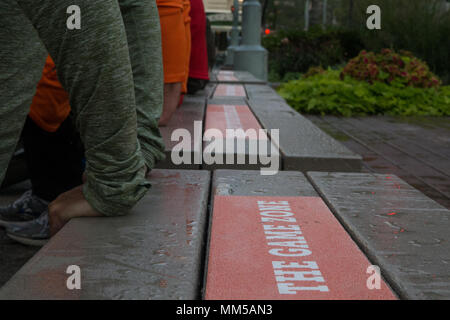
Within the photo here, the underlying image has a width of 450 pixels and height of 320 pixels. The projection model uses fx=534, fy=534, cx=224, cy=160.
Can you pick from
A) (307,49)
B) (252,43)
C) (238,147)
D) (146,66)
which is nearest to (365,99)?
(252,43)

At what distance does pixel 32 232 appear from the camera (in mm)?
2174

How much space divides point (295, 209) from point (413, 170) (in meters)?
2.37

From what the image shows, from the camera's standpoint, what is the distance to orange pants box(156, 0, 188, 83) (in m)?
2.89

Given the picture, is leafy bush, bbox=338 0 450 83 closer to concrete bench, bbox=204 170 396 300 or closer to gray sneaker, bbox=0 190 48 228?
gray sneaker, bbox=0 190 48 228

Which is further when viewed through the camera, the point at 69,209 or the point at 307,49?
the point at 307,49

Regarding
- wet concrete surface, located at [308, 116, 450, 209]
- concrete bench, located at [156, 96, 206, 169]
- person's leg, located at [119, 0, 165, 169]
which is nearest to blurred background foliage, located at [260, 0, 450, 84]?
wet concrete surface, located at [308, 116, 450, 209]

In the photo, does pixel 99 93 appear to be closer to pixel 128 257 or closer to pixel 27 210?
pixel 128 257

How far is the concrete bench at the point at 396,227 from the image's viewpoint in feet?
3.77

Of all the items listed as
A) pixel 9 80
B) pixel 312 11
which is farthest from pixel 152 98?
pixel 312 11

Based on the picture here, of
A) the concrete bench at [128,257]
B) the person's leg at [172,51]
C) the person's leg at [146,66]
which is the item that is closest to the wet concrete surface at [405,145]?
the person's leg at [172,51]

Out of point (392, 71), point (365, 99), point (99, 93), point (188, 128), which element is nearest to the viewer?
point (99, 93)

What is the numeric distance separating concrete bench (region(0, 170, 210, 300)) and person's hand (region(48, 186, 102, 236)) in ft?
0.09

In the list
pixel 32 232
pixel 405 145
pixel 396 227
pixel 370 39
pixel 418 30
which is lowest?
pixel 405 145

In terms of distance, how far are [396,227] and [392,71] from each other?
651 cm
